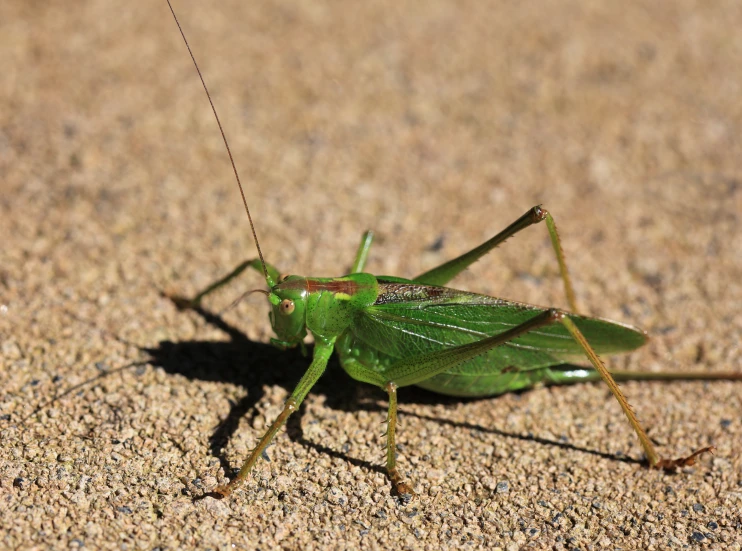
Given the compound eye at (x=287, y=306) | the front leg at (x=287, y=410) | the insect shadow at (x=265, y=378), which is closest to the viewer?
the front leg at (x=287, y=410)

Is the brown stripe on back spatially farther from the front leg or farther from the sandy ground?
the sandy ground

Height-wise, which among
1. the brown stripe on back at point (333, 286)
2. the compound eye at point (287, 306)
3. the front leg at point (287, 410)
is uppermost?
the brown stripe on back at point (333, 286)

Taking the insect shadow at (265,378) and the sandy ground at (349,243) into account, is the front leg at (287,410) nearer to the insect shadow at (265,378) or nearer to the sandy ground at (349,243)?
the sandy ground at (349,243)

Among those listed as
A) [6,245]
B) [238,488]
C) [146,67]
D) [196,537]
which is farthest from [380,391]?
[146,67]

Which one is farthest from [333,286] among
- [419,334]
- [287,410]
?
[287,410]

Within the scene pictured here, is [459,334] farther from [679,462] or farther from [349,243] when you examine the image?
[349,243]

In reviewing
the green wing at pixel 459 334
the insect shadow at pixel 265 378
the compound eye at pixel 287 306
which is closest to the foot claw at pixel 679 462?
the insect shadow at pixel 265 378

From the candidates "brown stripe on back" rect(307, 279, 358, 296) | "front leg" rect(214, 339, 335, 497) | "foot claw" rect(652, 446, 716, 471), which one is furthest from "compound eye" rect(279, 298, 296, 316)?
"foot claw" rect(652, 446, 716, 471)
